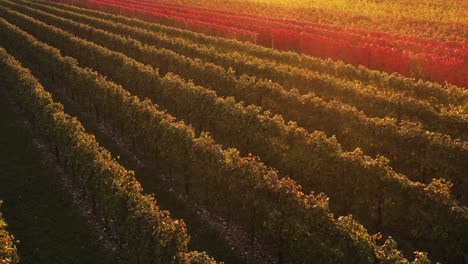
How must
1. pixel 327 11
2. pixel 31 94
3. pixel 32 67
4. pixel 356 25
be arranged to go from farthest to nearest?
1. pixel 327 11
2. pixel 356 25
3. pixel 32 67
4. pixel 31 94

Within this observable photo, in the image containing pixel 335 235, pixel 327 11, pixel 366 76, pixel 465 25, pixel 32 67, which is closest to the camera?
pixel 335 235

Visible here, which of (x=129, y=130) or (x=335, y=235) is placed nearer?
(x=335, y=235)

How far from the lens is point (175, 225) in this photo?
12641 millimetres

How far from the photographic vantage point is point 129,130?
72.6 feet

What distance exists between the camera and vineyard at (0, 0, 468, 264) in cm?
1362

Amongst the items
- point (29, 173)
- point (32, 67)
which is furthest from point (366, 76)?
point (32, 67)

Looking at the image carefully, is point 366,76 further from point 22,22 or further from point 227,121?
point 22,22

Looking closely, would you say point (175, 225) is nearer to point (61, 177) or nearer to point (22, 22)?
point (61, 177)

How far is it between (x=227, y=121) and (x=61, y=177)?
8.36m

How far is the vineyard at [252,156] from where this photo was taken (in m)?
13.6

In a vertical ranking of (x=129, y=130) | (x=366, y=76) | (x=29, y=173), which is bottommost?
(x=29, y=173)

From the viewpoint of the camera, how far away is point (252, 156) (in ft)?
67.2

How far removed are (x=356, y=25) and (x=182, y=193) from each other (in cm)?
5096

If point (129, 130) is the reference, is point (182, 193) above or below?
below
